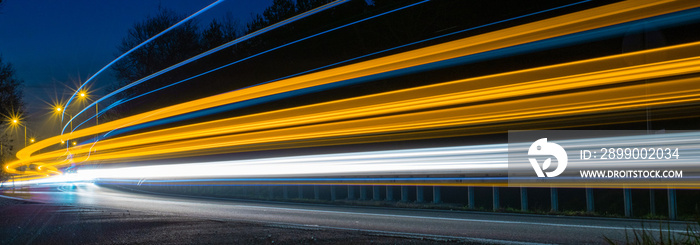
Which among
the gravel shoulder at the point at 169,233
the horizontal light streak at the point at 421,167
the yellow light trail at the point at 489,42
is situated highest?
the yellow light trail at the point at 489,42

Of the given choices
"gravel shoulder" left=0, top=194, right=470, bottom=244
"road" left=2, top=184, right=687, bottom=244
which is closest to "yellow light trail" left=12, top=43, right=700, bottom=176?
"road" left=2, top=184, right=687, bottom=244

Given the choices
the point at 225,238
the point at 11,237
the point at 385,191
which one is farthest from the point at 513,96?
the point at 11,237

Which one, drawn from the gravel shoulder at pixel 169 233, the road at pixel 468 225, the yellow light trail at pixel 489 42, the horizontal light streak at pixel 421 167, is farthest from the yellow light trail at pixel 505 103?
the gravel shoulder at pixel 169 233

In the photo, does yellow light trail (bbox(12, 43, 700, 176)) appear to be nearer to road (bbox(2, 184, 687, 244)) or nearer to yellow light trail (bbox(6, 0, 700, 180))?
yellow light trail (bbox(6, 0, 700, 180))

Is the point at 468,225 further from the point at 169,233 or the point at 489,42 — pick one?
the point at 489,42

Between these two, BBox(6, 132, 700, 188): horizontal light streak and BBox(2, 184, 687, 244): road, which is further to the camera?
BBox(6, 132, 700, 188): horizontal light streak

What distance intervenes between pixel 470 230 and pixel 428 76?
1294cm

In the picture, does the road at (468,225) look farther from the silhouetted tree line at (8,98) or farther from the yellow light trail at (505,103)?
the silhouetted tree line at (8,98)

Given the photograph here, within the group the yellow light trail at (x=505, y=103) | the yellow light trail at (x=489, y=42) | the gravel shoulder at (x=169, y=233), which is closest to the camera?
the gravel shoulder at (x=169, y=233)

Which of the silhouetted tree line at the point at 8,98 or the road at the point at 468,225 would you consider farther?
the silhouetted tree line at the point at 8,98

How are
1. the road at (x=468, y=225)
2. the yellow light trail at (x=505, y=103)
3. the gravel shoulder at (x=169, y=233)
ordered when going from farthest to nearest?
the yellow light trail at (x=505, y=103) < the road at (x=468, y=225) < the gravel shoulder at (x=169, y=233)

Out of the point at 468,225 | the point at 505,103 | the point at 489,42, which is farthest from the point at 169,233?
the point at 489,42

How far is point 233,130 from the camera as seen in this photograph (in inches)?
883

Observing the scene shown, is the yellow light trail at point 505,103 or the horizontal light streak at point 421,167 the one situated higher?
the yellow light trail at point 505,103
